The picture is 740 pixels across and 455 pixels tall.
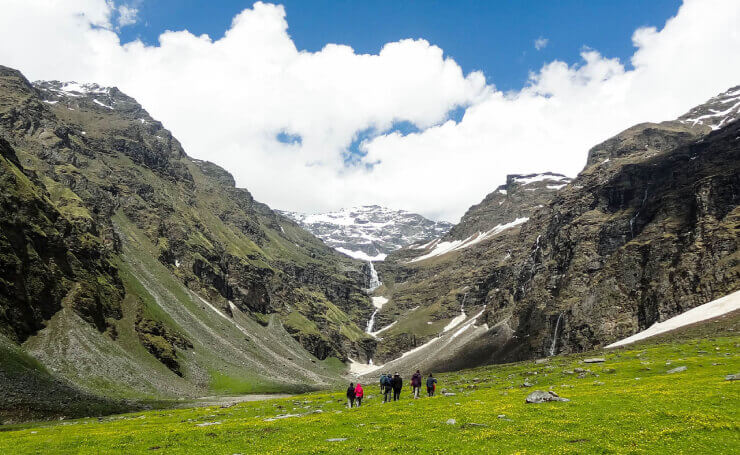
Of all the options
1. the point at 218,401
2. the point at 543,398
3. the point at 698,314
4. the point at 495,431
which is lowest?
Answer: the point at 218,401


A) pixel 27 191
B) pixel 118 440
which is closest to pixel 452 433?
pixel 118 440

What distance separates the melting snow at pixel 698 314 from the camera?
12350 cm

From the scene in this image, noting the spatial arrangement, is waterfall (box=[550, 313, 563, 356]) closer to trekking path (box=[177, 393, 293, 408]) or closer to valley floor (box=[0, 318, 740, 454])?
trekking path (box=[177, 393, 293, 408])

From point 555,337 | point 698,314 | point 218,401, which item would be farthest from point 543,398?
point 555,337

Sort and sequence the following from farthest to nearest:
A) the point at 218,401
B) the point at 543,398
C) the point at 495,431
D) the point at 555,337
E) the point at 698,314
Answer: the point at 555,337
the point at 698,314
the point at 218,401
the point at 543,398
the point at 495,431

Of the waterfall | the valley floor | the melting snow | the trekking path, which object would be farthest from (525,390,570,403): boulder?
the waterfall

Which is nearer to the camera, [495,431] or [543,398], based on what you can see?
[495,431]

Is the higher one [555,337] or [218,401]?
[555,337]

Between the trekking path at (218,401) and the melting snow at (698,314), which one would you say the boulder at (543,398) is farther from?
the melting snow at (698,314)

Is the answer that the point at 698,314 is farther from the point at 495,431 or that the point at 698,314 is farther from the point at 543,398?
the point at 495,431

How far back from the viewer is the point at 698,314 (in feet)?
428

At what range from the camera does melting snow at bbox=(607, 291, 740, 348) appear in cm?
12350

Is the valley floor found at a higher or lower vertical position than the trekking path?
higher

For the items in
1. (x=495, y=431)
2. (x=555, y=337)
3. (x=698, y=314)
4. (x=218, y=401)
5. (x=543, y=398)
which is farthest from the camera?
(x=555, y=337)
